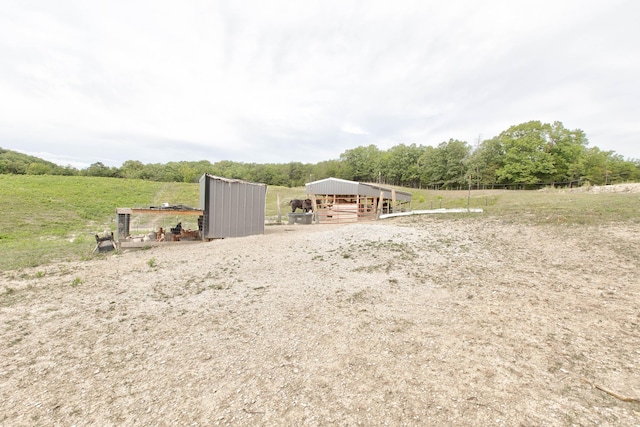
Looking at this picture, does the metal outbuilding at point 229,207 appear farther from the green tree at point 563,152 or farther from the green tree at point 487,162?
the green tree at point 563,152

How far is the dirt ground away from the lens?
105 inches

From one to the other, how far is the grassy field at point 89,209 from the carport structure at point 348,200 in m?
3.83

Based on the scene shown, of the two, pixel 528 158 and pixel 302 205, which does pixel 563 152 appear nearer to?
pixel 528 158

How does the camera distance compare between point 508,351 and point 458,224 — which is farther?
point 458,224

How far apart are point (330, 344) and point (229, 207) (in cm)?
1077

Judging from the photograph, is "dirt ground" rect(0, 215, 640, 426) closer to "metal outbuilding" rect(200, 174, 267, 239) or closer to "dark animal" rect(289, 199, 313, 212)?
"metal outbuilding" rect(200, 174, 267, 239)

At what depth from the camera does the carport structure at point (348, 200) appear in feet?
75.6

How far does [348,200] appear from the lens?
25.4 metres

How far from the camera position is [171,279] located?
7.22 meters

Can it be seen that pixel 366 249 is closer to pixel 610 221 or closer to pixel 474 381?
pixel 474 381

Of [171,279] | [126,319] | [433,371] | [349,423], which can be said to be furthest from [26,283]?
[433,371]

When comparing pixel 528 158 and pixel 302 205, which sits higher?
pixel 528 158

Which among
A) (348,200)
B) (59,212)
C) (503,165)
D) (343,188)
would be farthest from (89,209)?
(503,165)

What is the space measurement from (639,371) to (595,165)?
7128 centimetres
